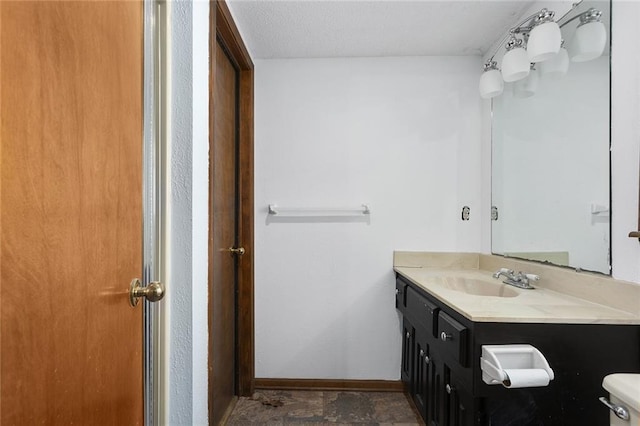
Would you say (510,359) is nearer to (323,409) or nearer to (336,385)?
(323,409)

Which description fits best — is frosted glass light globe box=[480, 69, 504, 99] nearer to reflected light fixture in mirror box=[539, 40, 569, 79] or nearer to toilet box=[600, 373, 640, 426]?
reflected light fixture in mirror box=[539, 40, 569, 79]

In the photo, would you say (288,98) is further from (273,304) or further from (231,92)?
(273,304)

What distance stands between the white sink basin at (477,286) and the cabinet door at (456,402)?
0.51 metres

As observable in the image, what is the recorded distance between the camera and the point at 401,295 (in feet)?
6.68

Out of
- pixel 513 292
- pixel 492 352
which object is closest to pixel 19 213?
pixel 492 352

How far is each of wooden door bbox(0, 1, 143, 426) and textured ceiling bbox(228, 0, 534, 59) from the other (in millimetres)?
1100

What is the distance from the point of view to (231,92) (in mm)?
2027

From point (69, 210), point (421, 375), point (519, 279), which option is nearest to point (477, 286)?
point (519, 279)

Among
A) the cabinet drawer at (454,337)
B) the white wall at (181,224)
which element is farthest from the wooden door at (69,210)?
the cabinet drawer at (454,337)

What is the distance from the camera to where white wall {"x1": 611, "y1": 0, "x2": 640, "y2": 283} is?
1.13 m

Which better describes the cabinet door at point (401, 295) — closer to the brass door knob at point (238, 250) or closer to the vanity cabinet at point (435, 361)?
the vanity cabinet at point (435, 361)

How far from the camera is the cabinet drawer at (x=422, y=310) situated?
1463mm

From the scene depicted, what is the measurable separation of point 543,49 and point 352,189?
1226 mm

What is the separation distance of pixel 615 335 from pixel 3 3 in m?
1.69
